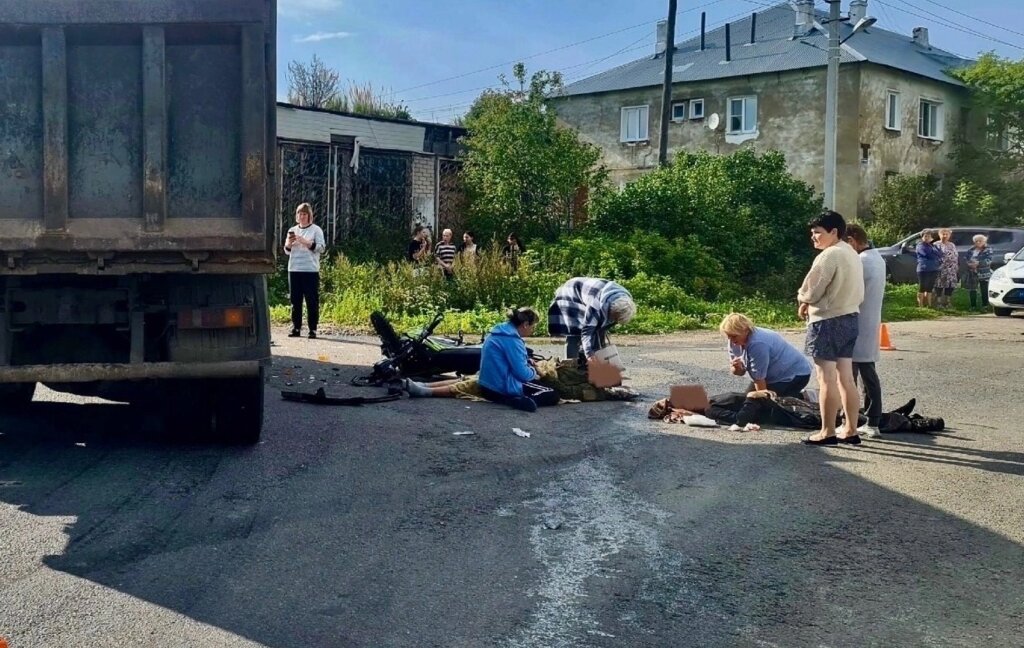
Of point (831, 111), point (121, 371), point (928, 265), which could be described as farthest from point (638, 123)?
point (121, 371)

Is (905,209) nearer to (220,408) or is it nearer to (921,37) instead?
(921,37)

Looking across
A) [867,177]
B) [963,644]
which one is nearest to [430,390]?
[963,644]

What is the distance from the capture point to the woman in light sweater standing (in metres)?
8.29

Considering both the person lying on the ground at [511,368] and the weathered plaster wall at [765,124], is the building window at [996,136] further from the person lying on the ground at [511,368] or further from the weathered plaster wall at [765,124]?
the person lying on the ground at [511,368]

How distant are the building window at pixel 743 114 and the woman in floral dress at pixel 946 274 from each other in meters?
18.6

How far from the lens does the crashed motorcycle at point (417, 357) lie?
11391mm

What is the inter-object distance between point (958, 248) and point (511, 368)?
2216cm

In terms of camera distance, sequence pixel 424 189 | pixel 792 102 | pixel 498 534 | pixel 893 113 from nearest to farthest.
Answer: pixel 498 534 < pixel 424 189 < pixel 792 102 < pixel 893 113

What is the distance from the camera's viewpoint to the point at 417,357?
11.6 meters

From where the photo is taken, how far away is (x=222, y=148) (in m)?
6.80

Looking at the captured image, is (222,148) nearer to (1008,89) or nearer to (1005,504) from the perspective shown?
(1005,504)

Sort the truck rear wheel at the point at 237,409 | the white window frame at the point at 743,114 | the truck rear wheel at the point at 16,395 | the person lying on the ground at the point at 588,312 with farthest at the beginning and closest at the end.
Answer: the white window frame at the point at 743,114
the person lying on the ground at the point at 588,312
the truck rear wheel at the point at 16,395
the truck rear wheel at the point at 237,409

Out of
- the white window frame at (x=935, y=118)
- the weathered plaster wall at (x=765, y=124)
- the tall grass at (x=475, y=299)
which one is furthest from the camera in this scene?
the white window frame at (x=935, y=118)

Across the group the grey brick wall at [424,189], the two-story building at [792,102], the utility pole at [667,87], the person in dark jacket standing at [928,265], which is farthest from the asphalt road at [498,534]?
the two-story building at [792,102]
